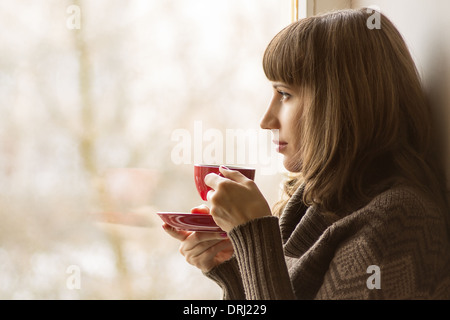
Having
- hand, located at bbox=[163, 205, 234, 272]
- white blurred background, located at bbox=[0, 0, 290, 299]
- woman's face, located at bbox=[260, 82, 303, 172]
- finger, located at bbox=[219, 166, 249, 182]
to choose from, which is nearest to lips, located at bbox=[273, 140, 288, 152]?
woman's face, located at bbox=[260, 82, 303, 172]

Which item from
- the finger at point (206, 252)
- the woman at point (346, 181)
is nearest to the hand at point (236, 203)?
the woman at point (346, 181)

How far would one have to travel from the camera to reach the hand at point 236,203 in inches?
38.5

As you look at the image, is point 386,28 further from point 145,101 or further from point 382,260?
point 145,101

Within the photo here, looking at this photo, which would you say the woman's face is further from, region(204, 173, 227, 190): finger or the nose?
region(204, 173, 227, 190): finger

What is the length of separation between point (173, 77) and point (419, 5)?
67cm

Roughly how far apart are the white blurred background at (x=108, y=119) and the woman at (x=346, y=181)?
0.41m

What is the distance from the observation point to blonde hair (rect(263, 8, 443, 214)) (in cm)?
103

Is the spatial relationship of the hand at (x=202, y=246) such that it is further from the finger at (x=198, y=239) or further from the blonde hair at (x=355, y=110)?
the blonde hair at (x=355, y=110)

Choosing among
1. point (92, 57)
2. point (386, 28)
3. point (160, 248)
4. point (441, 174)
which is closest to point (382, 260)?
point (441, 174)

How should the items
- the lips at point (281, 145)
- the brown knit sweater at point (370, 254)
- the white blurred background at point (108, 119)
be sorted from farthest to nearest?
the white blurred background at point (108, 119)
the lips at point (281, 145)
the brown knit sweater at point (370, 254)

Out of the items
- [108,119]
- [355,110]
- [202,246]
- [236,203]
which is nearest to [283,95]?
[355,110]

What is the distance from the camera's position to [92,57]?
1.47 m

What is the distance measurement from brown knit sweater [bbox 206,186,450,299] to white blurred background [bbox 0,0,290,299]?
587mm

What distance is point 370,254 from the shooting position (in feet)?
2.94
